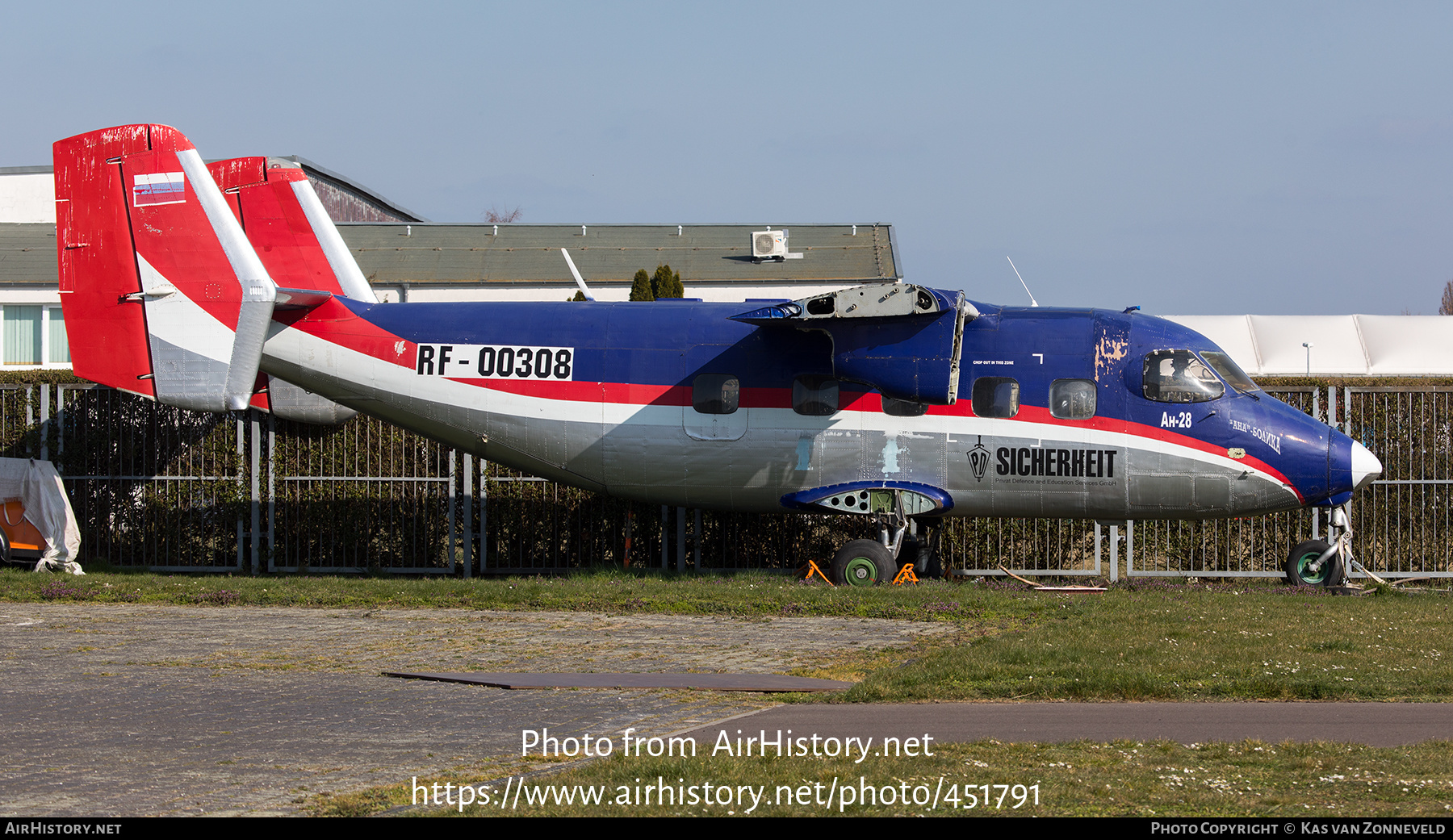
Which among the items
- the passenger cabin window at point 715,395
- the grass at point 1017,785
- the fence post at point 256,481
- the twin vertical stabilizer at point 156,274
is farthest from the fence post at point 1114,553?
the fence post at point 256,481

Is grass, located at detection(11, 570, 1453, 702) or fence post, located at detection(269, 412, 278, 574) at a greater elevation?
fence post, located at detection(269, 412, 278, 574)

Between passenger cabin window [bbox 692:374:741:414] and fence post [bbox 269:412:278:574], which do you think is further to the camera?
fence post [bbox 269:412:278:574]

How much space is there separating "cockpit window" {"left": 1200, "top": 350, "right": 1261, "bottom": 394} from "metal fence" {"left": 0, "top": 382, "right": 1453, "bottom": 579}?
396 centimetres

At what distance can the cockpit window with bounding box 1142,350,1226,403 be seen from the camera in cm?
1677

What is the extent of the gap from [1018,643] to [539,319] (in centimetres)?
905

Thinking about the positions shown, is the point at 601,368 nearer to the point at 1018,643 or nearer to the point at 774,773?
the point at 1018,643

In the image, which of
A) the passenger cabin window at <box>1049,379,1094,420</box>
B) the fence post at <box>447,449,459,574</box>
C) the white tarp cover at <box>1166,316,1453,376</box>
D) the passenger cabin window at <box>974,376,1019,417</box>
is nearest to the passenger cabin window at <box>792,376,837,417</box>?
the passenger cabin window at <box>974,376,1019,417</box>

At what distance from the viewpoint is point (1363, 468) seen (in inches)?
656

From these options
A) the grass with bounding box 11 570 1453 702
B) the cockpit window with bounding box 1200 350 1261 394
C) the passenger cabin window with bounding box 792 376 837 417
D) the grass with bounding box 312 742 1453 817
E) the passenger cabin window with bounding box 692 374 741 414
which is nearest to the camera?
the grass with bounding box 312 742 1453 817

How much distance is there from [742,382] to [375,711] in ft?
30.5

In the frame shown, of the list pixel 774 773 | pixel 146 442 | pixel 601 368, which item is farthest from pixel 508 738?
pixel 146 442

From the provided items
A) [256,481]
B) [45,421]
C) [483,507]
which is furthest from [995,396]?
[45,421]

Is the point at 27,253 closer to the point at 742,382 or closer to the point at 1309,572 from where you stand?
the point at 742,382

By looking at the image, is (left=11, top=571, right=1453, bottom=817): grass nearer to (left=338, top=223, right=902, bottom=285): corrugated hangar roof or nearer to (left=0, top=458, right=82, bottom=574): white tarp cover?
(left=0, top=458, right=82, bottom=574): white tarp cover
